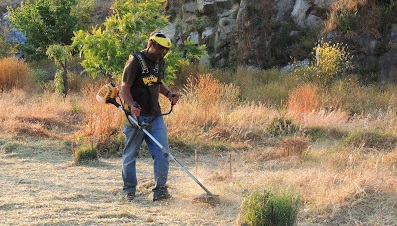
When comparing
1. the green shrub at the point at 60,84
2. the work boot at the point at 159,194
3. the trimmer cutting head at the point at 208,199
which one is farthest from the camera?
the green shrub at the point at 60,84

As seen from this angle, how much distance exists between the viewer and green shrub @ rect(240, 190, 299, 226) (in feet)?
15.4

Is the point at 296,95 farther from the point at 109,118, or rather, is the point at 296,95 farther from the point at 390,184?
the point at 390,184

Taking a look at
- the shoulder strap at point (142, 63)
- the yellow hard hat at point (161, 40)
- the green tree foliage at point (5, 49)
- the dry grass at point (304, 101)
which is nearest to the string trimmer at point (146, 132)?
the shoulder strap at point (142, 63)

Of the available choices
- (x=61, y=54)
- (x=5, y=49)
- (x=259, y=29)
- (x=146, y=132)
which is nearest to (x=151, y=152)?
(x=146, y=132)

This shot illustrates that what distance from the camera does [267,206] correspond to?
4695 mm

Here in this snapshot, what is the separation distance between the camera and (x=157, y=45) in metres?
5.86

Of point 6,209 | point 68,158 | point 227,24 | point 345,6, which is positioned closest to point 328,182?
point 6,209

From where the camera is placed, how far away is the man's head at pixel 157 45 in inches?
229

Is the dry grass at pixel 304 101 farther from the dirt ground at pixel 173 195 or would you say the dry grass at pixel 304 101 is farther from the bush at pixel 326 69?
the dirt ground at pixel 173 195

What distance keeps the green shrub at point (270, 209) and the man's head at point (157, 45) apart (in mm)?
1928

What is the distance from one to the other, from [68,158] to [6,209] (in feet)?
10.6

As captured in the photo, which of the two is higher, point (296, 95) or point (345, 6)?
point (345, 6)

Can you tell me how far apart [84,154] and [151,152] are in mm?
2457

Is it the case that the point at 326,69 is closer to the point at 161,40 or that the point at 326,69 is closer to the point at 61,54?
the point at 61,54
